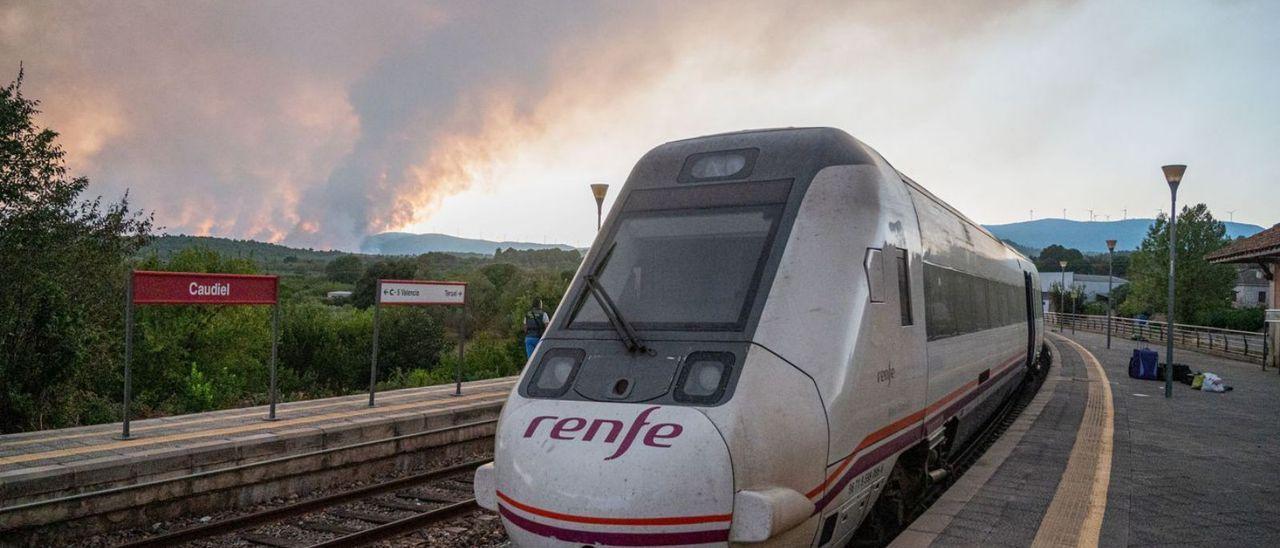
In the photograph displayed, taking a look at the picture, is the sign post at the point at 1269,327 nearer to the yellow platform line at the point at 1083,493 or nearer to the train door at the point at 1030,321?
the train door at the point at 1030,321

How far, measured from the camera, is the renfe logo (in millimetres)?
3865

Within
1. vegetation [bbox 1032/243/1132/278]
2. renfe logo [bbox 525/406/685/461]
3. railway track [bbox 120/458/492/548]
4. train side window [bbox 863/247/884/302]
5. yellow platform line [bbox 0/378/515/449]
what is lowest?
railway track [bbox 120/458/492/548]

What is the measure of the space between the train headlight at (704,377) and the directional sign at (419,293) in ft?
24.9

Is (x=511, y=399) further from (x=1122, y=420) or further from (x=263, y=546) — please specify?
(x=1122, y=420)

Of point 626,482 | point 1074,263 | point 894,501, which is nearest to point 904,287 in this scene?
point 894,501

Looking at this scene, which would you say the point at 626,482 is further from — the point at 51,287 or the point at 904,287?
the point at 51,287

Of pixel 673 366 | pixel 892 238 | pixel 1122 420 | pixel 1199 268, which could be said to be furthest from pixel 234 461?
pixel 1199 268

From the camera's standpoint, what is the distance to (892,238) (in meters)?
5.48

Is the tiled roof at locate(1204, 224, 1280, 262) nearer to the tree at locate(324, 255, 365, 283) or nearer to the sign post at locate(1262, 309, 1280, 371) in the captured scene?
the sign post at locate(1262, 309, 1280, 371)

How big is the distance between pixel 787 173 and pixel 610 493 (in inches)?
98.2

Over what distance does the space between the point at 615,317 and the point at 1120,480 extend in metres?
6.00

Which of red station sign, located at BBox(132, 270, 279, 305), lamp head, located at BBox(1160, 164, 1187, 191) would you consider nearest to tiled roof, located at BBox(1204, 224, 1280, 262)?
lamp head, located at BBox(1160, 164, 1187, 191)

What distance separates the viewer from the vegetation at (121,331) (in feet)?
45.6

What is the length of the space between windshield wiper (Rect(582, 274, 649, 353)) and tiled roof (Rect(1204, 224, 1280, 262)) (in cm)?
2277
